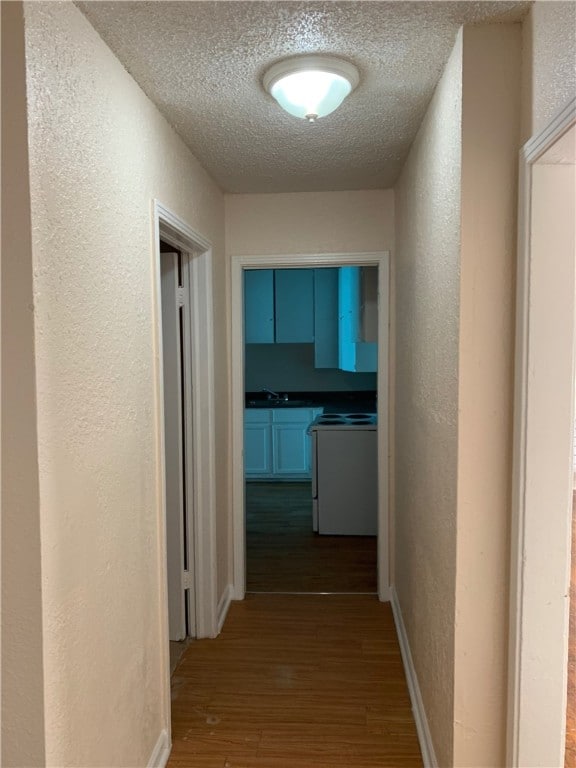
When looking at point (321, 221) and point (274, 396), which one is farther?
point (274, 396)

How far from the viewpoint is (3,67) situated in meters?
1.18

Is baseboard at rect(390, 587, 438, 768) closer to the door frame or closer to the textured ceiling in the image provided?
the door frame

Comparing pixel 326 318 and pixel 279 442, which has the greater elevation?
pixel 326 318

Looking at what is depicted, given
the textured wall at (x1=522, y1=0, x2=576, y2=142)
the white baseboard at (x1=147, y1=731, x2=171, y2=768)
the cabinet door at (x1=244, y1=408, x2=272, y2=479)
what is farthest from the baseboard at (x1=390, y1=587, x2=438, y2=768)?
the cabinet door at (x1=244, y1=408, x2=272, y2=479)

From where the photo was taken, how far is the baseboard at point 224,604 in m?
3.08

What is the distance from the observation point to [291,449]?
627 centimetres

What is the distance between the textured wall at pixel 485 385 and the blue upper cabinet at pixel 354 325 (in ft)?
9.54

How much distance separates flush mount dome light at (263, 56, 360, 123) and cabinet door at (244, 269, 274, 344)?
180 inches

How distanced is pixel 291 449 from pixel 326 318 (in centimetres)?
155

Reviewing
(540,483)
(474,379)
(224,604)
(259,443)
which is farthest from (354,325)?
(540,483)

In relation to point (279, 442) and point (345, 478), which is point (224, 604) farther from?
point (279, 442)

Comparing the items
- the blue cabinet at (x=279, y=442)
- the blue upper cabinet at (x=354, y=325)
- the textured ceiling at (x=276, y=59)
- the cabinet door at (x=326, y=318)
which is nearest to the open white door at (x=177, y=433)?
the textured ceiling at (x=276, y=59)

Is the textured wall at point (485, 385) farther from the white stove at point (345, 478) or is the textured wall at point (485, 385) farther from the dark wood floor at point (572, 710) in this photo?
the white stove at point (345, 478)

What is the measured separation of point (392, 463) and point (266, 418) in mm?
3042
